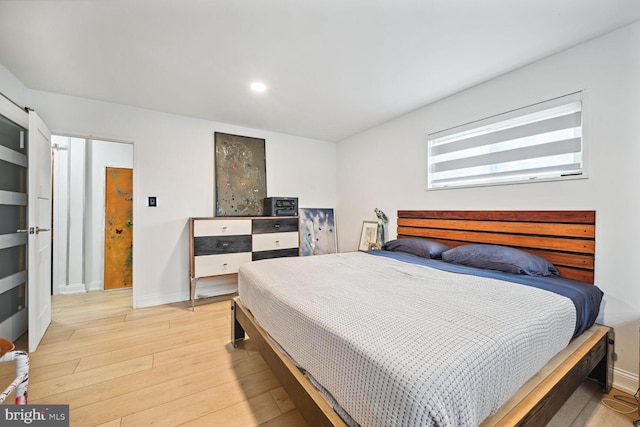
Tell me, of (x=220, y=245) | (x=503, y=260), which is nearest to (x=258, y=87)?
(x=220, y=245)

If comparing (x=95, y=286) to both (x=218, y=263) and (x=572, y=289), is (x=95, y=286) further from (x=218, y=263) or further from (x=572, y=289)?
(x=572, y=289)

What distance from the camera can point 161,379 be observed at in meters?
1.74

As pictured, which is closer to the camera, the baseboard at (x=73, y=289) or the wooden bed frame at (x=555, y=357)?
the wooden bed frame at (x=555, y=357)

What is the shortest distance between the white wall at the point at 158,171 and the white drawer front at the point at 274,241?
796 millimetres

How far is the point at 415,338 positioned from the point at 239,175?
10.7 feet

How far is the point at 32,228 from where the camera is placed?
2.10 m

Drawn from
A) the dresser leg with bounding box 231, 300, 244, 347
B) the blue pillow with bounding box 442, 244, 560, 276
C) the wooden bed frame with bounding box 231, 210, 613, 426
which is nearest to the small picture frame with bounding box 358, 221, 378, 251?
the wooden bed frame with bounding box 231, 210, 613, 426

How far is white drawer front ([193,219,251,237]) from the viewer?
→ 2990 millimetres

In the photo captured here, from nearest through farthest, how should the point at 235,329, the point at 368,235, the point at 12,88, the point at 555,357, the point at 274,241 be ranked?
1. the point at 555,357
2. the point at 235,329
3. the point at 12,88
4. the point at 274,241
5. the point at 368,235

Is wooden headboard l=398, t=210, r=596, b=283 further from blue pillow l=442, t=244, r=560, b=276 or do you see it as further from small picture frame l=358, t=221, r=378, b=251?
small picture frame l=358, t=221, r=378, b=251

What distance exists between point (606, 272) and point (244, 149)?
12.7ft

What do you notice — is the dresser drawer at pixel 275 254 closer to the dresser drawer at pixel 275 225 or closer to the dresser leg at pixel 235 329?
the dresser drawer at pixel 275 225

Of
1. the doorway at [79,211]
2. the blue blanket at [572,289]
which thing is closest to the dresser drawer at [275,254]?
the blue blanket at [572,289]

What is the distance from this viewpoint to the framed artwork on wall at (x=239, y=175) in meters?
3.51
